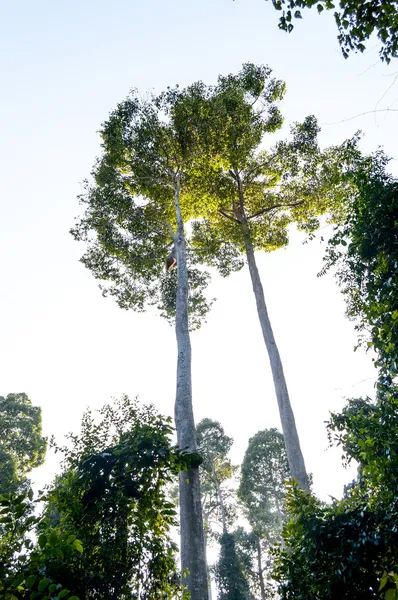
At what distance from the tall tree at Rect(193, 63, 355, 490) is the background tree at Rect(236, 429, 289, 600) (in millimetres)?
15325

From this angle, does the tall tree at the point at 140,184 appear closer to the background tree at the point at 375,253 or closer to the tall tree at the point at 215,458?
the background tree at the point at 375,253

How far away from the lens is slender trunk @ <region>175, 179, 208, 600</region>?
17.8 ft

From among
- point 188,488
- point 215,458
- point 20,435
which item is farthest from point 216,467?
point 188,488

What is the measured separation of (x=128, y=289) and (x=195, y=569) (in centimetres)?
951

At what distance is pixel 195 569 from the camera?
547cm

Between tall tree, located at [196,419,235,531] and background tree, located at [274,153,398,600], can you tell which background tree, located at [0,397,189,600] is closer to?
background tree, located at [274,153,398,600]

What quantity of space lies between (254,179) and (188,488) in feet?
34.8

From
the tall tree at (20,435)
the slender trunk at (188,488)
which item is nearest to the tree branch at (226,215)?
the slender trunk at (188,488)

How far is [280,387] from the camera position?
9.45 metres

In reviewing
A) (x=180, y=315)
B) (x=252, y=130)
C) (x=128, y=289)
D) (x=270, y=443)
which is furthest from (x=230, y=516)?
(x=252, y=130)

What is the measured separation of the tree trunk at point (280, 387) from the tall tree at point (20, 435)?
574 inches

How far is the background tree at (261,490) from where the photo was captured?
24125mm

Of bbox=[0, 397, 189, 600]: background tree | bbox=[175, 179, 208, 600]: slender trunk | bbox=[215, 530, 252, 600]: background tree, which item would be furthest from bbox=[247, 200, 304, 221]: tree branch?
bbox=[215, 530, 252, 600]: background tree

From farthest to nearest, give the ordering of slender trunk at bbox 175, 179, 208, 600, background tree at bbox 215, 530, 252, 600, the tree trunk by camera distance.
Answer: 1. background tree at bbox 215, 530, 252, 600
2. the tree trunk
3. slender trunk at bbox 175, 179, 208, 600
